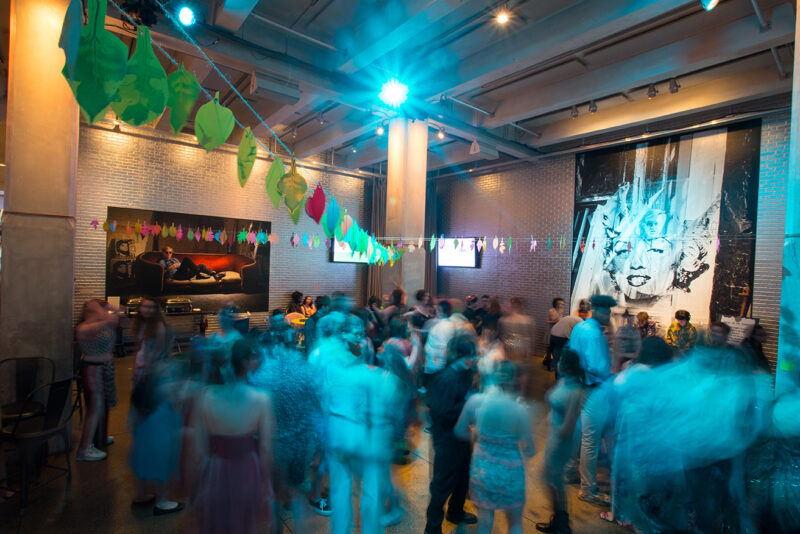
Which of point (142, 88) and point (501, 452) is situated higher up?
point (142, 88)

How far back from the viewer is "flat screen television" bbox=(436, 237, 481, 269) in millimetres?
10298

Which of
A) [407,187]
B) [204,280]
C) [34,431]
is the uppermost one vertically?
[407,187]

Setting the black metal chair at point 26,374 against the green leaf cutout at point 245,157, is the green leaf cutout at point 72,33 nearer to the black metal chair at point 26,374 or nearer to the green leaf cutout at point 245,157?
the green leaf cutout at point 245,157

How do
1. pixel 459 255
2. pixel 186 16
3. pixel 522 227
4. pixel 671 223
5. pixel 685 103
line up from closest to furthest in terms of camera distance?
pixel 186 16, pixel 685 103, pixel 671 223, pixel 522 227, pixel 459 255

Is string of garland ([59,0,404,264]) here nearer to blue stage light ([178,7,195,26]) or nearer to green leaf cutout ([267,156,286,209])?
green leaf cutout ([267,156,286,209])

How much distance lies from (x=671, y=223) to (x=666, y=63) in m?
2.96

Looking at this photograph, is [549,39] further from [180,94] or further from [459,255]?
[459,255]

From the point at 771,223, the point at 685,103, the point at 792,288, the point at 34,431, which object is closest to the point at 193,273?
the point at 34,431

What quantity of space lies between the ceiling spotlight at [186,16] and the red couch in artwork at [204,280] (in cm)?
514

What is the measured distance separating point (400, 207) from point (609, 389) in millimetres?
4757

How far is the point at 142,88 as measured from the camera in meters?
1.69

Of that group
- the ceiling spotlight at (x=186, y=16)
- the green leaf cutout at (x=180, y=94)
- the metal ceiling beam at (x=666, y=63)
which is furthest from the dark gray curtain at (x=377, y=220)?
the green leaf cutout at (x=180, y=94)

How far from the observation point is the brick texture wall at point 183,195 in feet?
24.6

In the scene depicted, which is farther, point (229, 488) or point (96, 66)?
point (229, 488)
